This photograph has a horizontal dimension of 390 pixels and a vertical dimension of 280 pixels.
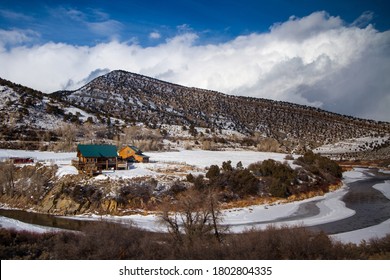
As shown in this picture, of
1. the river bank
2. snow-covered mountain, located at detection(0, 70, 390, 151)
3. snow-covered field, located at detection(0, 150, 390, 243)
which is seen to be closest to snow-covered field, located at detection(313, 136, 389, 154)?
snow-covered mountain, located at detection(0, 70, 390, 151)

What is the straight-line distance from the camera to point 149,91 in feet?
471

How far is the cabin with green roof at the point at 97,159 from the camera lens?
36.7 meters

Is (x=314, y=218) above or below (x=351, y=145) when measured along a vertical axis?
below

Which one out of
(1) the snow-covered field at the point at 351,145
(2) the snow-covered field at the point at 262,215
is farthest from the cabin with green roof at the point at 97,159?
(1) the snow-covered field at the point at 351,145

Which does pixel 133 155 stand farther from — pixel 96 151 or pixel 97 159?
pixel 97 159

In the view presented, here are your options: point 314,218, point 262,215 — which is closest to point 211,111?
point 262,215

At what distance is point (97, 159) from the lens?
125 ft

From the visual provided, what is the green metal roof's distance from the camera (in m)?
37.8

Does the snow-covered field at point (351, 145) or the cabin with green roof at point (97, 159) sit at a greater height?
the snow-covered field at point (351, 145)

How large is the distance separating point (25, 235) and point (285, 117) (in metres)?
116

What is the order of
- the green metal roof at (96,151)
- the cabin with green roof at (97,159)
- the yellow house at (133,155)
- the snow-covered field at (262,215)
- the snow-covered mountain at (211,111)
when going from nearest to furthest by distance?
the snow-covered field at (262,215)
the cabin with green roof at (97,159)
the green metal roof at (96,151)
the yellow house at (133,155)
the snow-covered mountain at (211,111)

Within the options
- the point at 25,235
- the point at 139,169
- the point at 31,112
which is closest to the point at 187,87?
the point at 31,112

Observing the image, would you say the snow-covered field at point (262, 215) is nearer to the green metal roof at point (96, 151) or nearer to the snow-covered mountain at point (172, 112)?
the green metal roof at point (96, 151)

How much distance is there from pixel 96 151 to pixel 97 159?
98 cm
